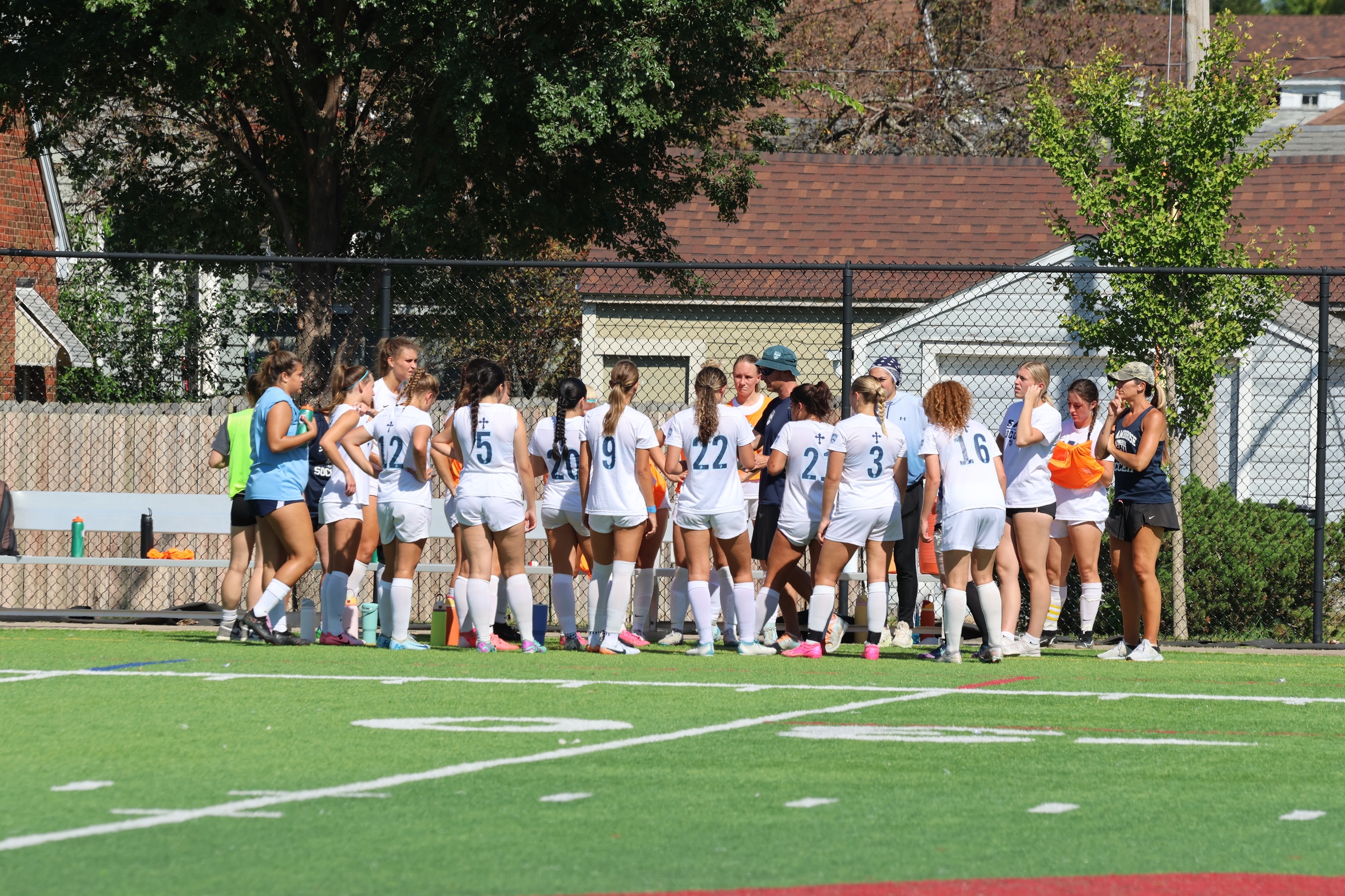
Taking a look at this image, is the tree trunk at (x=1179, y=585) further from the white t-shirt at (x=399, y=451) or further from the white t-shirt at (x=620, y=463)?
the white t-shirt at (x=399, y=451)

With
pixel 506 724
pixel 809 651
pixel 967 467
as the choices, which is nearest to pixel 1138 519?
pixel 967 467

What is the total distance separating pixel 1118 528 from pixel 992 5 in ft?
96.3

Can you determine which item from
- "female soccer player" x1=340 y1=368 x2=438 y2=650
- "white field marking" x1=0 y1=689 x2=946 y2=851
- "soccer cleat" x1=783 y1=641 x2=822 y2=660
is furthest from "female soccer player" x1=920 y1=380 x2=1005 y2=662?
"female soccer player" x1=340 y1=368 x2=438 y2=650

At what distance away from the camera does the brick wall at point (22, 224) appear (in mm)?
23641

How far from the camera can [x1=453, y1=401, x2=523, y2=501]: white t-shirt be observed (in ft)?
35.0

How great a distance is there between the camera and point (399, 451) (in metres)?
10.9

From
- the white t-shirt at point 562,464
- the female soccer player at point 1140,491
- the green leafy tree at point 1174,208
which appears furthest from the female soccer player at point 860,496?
the green leafy tree at point 1174,208

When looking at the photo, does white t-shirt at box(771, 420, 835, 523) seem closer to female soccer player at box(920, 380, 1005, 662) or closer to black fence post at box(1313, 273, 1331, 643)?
female soccer player at box(920, 380, 1005, 662)

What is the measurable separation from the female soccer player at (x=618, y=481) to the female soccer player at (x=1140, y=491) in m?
3.11

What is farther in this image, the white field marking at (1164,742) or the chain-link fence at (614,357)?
the chain-link fence at (614,357)

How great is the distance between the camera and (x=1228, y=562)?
46.9 ft

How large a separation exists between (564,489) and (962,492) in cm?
277

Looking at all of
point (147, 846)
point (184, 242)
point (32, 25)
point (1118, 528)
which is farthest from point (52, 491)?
point (147, 846)

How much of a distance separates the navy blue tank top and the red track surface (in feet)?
20.8
